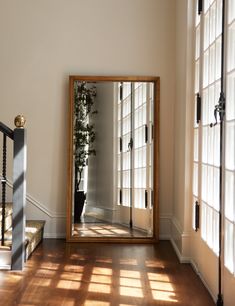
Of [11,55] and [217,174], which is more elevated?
[11,55]

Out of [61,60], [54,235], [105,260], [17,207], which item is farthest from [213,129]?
[54,235]

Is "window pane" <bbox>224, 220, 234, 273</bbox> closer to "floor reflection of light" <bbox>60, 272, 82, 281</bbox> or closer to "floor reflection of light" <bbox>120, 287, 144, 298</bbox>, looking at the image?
"floor reflection of light" <bbox>120, 287, 144, 298</bbox>

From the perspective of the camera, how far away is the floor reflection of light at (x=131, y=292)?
310 cm

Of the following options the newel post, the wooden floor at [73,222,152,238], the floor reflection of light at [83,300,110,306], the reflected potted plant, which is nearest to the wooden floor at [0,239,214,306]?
the floor reflection of light at [83,300,110,306]

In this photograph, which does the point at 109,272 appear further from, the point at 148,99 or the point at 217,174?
the point at 148,99

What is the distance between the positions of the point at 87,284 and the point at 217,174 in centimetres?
120

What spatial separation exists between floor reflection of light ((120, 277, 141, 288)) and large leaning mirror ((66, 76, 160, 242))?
144 cm

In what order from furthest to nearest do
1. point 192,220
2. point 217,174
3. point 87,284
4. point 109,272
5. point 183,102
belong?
point 183,102
point 192,220
point 109,272
point 87,284
point 217,174

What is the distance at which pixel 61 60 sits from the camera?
5027mm

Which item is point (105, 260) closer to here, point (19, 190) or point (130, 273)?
point (130, 273)

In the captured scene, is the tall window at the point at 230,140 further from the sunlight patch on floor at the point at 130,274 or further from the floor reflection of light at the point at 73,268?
the floor reflection of light at the point at 73,268

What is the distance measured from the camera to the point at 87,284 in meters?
3.32

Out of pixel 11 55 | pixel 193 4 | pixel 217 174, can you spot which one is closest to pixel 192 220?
pixel 217 174

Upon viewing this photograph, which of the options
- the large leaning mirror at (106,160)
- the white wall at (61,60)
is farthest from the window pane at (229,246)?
the white wall at (61,60)
